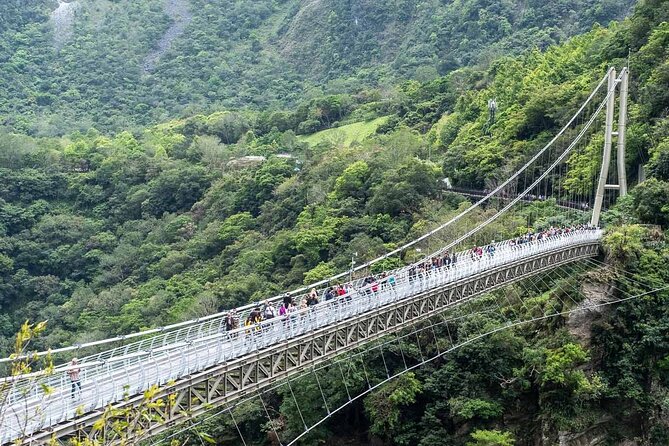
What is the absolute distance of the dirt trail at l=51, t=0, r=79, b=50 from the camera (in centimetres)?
11406

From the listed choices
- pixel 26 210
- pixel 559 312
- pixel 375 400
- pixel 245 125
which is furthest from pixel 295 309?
pixel 245 125

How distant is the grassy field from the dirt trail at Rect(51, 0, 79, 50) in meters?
54.2

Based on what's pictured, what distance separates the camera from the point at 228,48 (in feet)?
399

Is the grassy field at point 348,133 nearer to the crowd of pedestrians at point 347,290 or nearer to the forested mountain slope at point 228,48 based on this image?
the forested mountain slope at point 228,48

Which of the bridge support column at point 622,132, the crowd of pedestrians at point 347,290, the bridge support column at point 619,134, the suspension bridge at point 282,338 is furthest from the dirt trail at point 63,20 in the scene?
the crowd of pedestrians at point 347,290

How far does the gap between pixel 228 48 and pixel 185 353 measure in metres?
111

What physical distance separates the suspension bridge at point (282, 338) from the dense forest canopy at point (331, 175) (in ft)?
5.49

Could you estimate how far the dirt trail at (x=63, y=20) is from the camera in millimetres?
114062

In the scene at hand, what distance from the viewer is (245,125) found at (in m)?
80.4

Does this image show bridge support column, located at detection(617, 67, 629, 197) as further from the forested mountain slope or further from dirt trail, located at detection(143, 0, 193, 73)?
dirt trail, located at detection(143, 0, 193, 73)

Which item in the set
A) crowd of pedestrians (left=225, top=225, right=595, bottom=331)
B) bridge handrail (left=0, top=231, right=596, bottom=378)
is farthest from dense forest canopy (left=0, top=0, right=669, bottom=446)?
bridge handrail (left=0, top=231, right=596, bottom=378)

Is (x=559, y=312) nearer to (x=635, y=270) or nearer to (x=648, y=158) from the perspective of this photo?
(x=635, y=270)

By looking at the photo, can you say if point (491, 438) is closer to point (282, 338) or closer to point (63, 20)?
point (282, 338)

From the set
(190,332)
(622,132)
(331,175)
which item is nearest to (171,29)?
(331,175)
